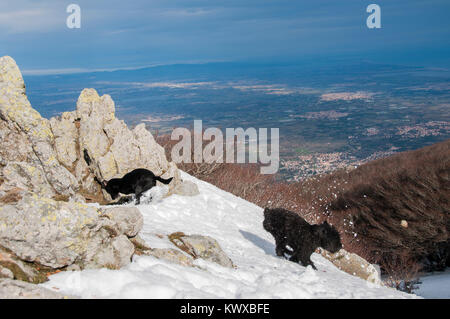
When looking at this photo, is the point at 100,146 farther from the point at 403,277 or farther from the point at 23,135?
the point at 403,277

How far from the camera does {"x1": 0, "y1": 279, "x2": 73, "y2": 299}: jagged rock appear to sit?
13.8ft

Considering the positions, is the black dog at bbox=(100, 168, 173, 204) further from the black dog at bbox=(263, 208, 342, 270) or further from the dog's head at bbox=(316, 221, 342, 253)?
the dog's head at bbox=(316, 221, 342, 253)

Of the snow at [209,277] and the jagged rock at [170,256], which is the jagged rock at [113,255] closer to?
the snow at [209,277]

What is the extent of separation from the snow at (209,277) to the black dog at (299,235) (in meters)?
0.40

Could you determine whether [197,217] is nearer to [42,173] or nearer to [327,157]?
[42,173]

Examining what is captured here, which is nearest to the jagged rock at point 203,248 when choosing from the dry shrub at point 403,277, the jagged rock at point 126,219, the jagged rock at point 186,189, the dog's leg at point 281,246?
the jagged rock at point 126,219

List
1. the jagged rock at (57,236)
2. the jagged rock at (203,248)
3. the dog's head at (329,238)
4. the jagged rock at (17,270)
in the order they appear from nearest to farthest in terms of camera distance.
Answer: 1. the jagged rock at (17,270)
2. the jagged rock at (57,236)
3. the jagged rock at (203,248)
4. the dog's head at (329,238)

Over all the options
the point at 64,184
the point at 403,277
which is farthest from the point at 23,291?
the point at 403,277

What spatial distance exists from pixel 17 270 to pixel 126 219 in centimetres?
236

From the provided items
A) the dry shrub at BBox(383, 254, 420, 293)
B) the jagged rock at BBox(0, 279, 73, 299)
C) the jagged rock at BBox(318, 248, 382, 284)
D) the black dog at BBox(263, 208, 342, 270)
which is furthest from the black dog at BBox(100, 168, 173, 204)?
the dry shrub at BBox(383, 254, 420, 293)

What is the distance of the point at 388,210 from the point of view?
29969 millimetres

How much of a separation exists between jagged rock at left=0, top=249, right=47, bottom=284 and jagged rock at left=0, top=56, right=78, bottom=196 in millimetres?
6776

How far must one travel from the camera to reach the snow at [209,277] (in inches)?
197

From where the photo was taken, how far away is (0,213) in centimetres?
525
